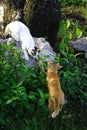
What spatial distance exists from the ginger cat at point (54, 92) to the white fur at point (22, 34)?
64 centimetres

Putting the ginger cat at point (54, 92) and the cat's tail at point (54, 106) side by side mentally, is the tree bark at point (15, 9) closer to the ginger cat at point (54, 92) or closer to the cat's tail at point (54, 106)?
the ginger cat at point (54, 92)

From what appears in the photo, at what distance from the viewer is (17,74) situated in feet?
15.7

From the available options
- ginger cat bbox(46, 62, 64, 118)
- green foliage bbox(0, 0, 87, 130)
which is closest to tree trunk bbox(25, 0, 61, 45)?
green foliage bbox(0, 0, 87, 130)

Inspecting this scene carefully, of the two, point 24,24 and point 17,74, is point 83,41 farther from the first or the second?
point 17,74

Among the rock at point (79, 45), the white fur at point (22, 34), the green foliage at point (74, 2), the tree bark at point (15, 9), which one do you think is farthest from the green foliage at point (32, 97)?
the green foliage at point (74, 2)

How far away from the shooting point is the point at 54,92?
449 centimetres

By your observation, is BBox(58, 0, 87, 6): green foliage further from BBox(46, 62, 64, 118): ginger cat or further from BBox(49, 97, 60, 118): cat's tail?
BBox(49, 97, 60, 118): cat's tail

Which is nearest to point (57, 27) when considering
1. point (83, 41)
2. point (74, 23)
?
point (83, 41)

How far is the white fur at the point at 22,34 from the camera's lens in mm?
5270

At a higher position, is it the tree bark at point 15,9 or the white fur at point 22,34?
the tree bark at point 15,9

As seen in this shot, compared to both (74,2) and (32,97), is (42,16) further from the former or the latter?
(74,2)

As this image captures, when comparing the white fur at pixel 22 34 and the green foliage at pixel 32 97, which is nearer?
the green foliage at pixel 32 97

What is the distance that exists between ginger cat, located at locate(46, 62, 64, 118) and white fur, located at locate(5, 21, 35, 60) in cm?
64

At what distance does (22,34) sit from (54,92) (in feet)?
3.81
